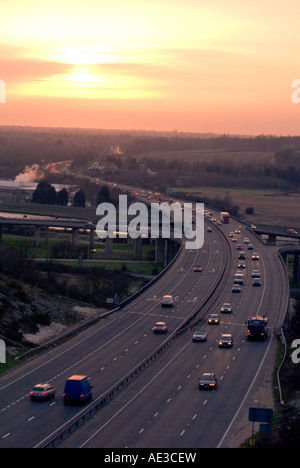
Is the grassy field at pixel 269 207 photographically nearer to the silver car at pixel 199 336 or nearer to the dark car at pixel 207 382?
the silver car at pixel 199 336

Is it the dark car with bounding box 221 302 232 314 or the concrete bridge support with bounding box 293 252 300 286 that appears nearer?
the dark car with bounding box 221 302 232 314

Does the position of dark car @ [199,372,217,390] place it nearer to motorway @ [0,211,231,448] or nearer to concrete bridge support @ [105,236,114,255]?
motorway @ [0,211,231,448]

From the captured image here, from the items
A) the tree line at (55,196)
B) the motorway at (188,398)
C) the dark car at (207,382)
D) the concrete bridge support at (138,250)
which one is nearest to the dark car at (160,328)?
the motorway at (188,398)

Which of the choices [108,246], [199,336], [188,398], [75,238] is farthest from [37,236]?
[188,398]

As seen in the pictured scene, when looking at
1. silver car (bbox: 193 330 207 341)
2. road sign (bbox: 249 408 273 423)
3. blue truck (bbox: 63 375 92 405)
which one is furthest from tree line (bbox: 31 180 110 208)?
road sign (bbox: 249 408 273 423)

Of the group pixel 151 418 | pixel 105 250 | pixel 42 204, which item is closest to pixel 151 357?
pixel 151 418

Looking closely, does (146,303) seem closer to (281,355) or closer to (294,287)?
(281,355)

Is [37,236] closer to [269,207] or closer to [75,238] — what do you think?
[75,238]
